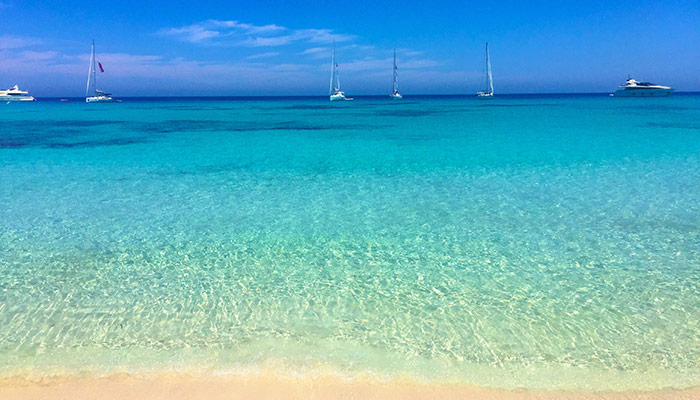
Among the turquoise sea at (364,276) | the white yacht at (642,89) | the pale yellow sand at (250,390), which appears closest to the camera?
the pale yellow sand at (250,390)

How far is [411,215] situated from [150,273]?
17.3 feet

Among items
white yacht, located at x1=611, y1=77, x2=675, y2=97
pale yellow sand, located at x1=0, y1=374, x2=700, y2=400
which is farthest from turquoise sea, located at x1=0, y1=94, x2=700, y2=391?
white yacht, located at x1=611, y1=77, x2=675, y2=97

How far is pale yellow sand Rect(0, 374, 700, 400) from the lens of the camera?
4234 mm

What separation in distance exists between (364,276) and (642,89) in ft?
381

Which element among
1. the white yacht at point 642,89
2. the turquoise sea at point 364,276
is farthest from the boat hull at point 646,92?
the turquoise sea at point 364,276

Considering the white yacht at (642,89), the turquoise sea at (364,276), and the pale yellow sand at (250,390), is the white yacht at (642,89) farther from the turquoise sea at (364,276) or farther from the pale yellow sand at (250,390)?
the pale yellow sand at (250,390)

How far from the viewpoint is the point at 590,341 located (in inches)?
198

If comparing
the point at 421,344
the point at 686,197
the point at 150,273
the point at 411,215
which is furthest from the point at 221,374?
the point at 686,197

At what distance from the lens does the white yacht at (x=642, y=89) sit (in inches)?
3871

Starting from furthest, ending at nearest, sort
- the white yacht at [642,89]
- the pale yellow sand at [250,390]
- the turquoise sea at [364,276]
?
the white yacht at [642,89] < the turquoise sea at [364,276] < the pale yellow sand at [250,390]

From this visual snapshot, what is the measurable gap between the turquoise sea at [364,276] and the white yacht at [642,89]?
10207cm

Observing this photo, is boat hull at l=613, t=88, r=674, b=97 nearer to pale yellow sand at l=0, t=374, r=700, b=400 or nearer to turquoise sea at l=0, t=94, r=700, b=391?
turquoise sea at l=0, t=94, r=700, b=391

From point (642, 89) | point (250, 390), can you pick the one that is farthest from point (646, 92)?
point (250, 390)

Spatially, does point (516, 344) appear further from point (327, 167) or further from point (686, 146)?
point (686, 146)
